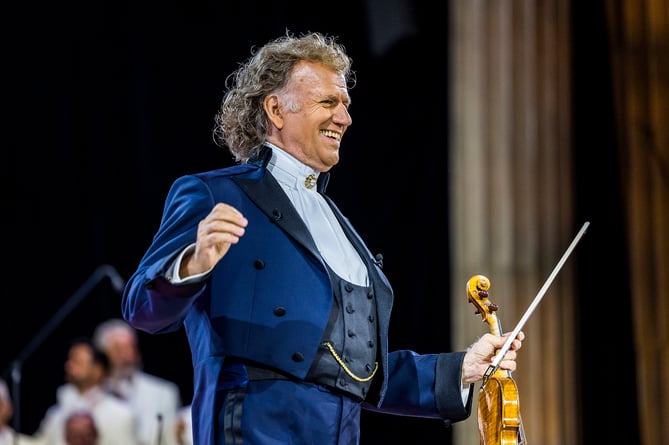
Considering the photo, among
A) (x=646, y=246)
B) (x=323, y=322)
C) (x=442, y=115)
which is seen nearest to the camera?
(x=323, y=322)

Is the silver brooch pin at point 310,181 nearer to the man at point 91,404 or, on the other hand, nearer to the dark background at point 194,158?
the dark background at point 194,158

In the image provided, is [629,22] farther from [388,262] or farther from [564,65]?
[388,262]

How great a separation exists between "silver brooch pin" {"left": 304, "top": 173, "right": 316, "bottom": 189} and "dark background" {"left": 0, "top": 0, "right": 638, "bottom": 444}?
3.03 metres

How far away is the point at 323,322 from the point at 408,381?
422mm

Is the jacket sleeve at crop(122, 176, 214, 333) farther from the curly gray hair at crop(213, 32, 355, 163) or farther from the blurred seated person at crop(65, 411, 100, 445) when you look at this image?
the blurred seated person at crop(65, 411, 100, 445)

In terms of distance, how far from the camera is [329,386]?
2223 mm

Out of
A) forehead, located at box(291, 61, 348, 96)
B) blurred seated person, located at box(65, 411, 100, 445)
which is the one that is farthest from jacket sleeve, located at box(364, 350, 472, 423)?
blurred seated person, located at box(65, 411, 100, 445)

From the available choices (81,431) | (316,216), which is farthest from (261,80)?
(81,431)

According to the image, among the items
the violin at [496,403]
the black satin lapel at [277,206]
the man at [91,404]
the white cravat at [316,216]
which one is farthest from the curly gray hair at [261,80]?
the man at [91,404]

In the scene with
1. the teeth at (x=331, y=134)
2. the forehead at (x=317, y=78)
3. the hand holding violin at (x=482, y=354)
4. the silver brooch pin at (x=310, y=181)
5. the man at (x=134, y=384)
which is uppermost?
the forehead at (x=317, y=78)

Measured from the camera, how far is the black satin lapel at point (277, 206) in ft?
7.52

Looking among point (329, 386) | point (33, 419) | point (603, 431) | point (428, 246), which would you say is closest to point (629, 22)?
point (428, 246)

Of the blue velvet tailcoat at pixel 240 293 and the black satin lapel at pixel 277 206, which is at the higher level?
the black satin lapel at pixel 277 206

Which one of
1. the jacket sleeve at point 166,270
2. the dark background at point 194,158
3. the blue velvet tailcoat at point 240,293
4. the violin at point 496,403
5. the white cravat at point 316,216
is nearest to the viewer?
the jacket sleeve at point 166,270
